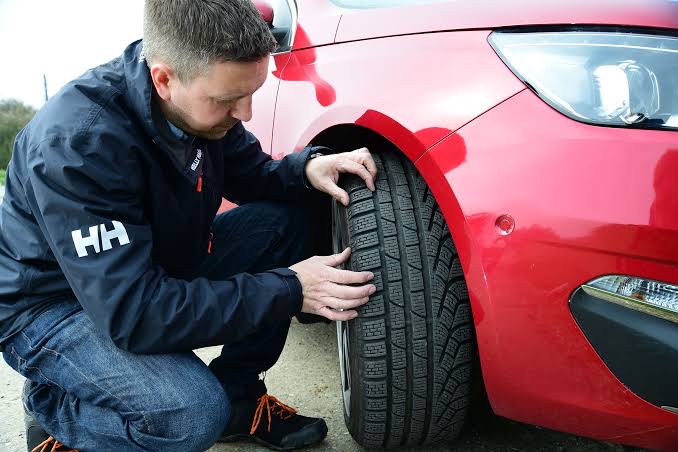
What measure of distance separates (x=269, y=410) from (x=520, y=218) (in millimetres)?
960

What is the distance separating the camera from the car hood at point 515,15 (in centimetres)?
124

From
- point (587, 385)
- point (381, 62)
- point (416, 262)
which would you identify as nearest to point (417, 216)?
point (416, 262)

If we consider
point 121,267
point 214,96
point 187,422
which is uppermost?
point 214,96

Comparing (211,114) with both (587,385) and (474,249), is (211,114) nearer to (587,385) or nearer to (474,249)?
(474,249)

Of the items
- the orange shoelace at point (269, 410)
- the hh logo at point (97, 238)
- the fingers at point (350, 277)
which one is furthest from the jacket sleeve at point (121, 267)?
the orange shoelace at point (269, 410)

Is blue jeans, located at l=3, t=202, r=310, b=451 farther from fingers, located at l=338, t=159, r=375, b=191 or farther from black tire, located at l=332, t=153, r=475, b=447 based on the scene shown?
fingers, located at l=338, t=159, r=375, b=191

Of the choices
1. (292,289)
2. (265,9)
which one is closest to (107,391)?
(292,289)

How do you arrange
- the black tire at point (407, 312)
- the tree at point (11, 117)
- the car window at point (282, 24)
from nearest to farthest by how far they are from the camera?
the black tire at point (407, 312) < the car window at point (282, 24) < the tree at point (11, 117)

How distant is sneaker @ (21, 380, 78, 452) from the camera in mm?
1625

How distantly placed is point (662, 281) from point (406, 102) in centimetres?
59

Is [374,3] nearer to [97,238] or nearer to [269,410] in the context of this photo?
[97,238]

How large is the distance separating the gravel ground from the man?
377 mm

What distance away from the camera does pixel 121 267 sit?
1.38m

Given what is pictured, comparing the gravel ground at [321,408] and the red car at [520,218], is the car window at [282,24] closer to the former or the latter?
the red car at [520,218]
